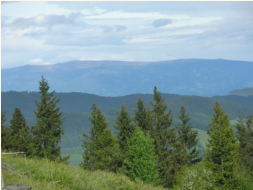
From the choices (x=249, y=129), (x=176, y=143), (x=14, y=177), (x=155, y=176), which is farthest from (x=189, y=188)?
(x=249, y=129)

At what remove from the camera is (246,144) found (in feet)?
178

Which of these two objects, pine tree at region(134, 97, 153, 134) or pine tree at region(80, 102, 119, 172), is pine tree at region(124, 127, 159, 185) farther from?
pine tree at region(134, 97, 153, 134)

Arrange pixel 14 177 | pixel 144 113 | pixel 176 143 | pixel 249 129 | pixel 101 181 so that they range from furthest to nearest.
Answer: pixel 249 129, pixel 176 143, pixel 144 113, pixel 101 181, pixel 14 177

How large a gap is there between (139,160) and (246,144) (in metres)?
28.0

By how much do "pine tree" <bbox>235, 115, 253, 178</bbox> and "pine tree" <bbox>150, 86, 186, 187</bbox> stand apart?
40.2 feet

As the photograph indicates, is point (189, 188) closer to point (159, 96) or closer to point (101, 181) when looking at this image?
point (101, 181)

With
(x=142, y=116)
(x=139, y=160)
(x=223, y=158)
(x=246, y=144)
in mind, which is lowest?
(x=246, y=144)

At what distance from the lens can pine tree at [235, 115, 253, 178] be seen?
51.5 m

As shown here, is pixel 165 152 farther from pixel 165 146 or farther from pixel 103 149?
pixel 103 149

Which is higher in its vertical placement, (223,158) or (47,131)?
(47,131)

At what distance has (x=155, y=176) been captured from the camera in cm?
3528

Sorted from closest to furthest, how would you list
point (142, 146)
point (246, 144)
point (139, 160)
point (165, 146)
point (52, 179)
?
point (52, 179) < point (139, 160) < point (142, 146) < point (165, 146) < point (246, 144)

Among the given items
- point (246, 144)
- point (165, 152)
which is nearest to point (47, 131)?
point (165, 152)

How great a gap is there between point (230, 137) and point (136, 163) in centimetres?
1199
